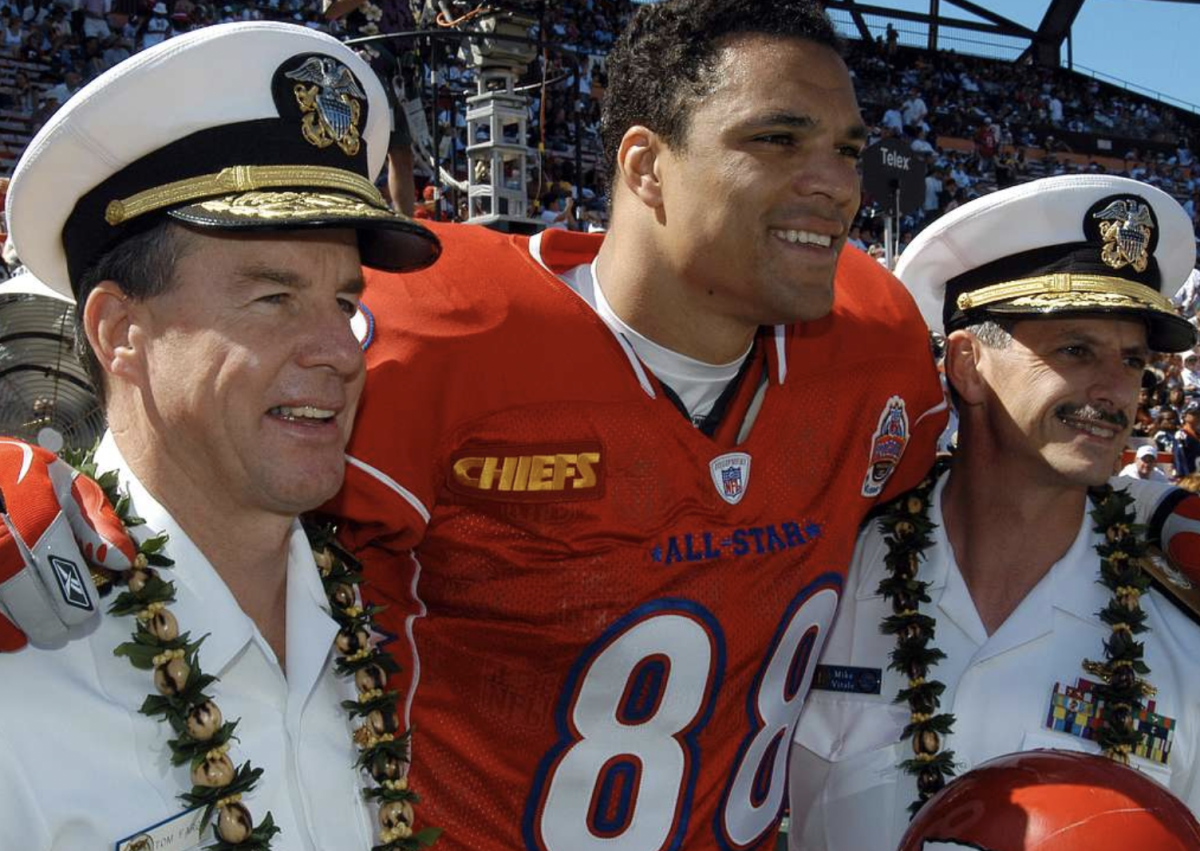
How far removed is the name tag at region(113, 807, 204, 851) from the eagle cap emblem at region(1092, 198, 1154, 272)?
1.98m

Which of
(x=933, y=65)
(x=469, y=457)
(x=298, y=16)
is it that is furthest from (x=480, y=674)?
(x=933, y=65)

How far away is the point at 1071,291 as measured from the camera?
256cm

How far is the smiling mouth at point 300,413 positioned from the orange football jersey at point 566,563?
1.49 feet

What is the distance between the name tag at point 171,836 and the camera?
1610mm

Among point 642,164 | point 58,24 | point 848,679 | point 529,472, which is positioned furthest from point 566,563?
point 58,24

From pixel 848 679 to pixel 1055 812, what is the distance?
3.15 feet

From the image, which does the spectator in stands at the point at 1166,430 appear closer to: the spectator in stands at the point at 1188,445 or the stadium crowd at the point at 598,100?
the spectator in stands at the point at 1188,445

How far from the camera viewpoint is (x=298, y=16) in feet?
57.3

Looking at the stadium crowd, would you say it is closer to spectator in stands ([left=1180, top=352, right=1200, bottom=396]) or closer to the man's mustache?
spectator in stands ([left=1180, top=352, right=1200, bottom=396])

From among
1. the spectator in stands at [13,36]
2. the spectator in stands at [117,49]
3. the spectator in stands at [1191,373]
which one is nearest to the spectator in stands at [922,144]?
the spectator in stands at [1191,373]

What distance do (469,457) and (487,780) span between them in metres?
0.63

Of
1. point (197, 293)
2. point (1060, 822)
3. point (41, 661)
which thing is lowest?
point (1060, 822)

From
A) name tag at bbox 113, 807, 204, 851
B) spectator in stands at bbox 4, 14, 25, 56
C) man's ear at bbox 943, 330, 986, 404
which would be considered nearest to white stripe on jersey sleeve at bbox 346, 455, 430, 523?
name tag at bbox 113, 807, 204, 851

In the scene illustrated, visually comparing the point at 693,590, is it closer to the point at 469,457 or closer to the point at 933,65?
the point at 469,457
